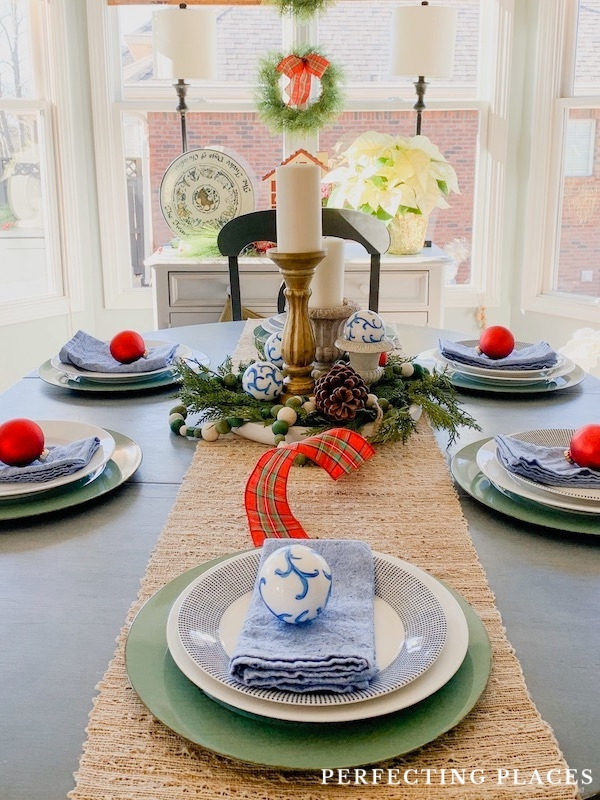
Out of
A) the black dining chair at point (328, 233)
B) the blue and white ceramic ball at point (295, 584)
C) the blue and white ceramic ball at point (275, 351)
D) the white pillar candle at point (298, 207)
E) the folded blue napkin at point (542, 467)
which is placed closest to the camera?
the blue and white ceramic ball at point (295, 584)

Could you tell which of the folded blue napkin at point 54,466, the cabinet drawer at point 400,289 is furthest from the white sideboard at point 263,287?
the folded blue napkin at point 54,466

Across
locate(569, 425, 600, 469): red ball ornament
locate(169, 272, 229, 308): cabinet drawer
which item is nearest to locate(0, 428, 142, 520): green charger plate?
locate(569, 425, 600, 469): red ball ornament

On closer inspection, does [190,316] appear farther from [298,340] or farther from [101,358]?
[298,340]

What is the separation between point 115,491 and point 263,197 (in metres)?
2.69

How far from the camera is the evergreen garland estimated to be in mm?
1178

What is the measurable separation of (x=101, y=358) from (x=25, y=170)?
1981 mm

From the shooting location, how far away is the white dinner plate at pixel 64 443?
102cm

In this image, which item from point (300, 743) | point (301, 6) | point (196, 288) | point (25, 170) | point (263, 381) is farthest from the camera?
point (25, 170)

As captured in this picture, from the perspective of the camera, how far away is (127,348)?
1.58 m

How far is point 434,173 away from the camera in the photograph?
3.06m

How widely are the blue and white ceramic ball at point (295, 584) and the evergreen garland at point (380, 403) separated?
19.7 inches

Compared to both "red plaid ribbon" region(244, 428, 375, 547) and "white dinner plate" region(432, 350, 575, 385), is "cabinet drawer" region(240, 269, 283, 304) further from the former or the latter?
"red plaid ribbon" region(244, 428, 375, 547)

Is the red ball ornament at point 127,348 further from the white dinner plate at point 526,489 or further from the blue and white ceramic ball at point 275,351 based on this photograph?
the white dinner plate at point 526,489

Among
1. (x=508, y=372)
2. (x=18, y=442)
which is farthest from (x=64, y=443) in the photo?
(x=508, y=372)
